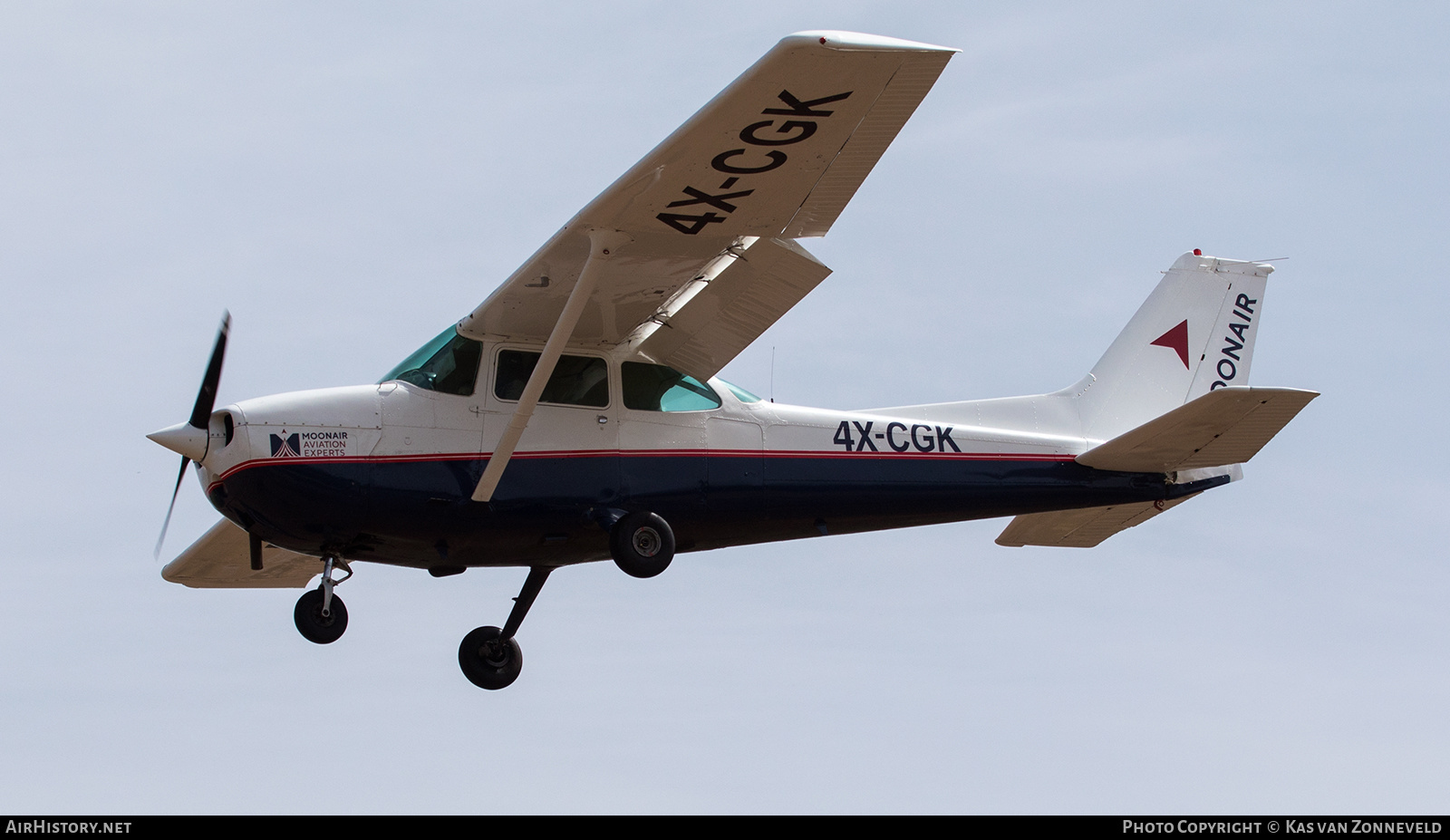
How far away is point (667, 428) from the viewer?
14.0 meters

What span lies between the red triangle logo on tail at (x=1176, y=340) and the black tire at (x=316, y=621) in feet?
26.0

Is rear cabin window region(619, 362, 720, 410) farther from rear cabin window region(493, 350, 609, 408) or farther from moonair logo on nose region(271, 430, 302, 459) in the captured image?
moonair logo on nose region(271, 430, 302, 459)

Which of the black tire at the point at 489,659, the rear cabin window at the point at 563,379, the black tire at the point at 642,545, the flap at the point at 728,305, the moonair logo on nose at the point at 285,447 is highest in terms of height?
the flap at the point at 728,305

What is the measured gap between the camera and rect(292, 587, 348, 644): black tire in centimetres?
1321

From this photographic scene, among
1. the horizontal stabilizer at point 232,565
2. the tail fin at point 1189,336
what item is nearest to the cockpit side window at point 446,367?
the horizontal stabilizer at point 232,565

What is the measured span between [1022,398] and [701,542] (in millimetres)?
3199

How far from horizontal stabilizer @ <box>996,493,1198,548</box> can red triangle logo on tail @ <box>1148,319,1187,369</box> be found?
1.76 metres

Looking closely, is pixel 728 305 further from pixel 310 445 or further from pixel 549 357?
pixel 310 445

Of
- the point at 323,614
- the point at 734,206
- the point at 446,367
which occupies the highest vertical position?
the point at 734,206

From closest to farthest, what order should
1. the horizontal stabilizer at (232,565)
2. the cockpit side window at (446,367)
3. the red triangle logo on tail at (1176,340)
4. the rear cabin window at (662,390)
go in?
the cockpit side window at (446,367) → the rear cabin window at (662,390) → the horizontal stabilizer at (232,565) → the red triangle logo on tail at (1176,340)

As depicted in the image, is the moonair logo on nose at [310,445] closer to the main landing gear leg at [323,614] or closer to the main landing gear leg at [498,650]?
the main landing gear leg at [323,614]

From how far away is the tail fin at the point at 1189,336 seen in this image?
1669 centimetres

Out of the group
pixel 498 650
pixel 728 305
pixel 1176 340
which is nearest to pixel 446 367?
pixel 728 305

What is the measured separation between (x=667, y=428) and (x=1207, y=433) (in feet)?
14.2
